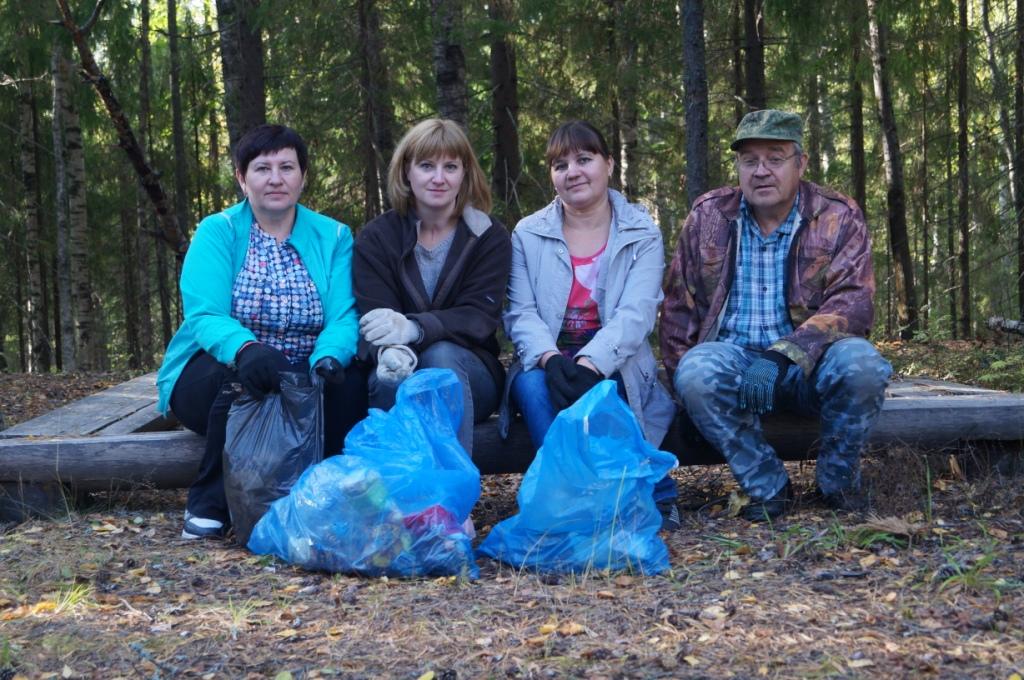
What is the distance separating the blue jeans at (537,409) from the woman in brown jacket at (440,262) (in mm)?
163

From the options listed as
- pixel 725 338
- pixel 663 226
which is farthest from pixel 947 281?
pixel 725 338

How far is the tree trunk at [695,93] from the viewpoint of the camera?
6.54m

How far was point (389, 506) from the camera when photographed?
3.22 m

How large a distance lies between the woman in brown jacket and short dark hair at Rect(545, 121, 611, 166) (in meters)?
0.34

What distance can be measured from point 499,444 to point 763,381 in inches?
44.6

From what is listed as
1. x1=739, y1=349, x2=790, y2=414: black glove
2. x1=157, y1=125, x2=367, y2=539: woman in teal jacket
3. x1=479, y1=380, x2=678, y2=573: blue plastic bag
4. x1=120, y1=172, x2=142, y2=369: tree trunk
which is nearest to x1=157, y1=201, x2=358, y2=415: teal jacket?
x1=157, y1=125, x2=367, y2=539: woman in teal jacket

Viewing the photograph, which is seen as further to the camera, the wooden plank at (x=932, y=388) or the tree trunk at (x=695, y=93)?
the tree trunk at (x=695, y=93)

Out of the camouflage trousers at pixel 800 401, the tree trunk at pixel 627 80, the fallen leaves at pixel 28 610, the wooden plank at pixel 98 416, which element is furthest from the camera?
the tree trunk at pixel 627 80

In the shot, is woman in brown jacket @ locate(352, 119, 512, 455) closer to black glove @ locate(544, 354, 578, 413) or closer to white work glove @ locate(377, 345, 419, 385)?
white work glove @ locate(377, 345, 419, 385)

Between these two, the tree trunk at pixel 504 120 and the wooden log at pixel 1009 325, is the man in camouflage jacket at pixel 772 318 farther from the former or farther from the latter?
the tree trunk at pixel 504 120

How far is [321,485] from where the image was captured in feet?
10.8

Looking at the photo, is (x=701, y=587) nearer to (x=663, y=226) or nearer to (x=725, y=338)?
Answer: (x=725, y=338)

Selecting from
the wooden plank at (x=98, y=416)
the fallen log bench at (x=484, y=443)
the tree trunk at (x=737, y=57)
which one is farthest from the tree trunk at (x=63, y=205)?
the fallen log bench at (x=484, y=443)

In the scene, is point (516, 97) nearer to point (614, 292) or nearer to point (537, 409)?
point (614, 292)
